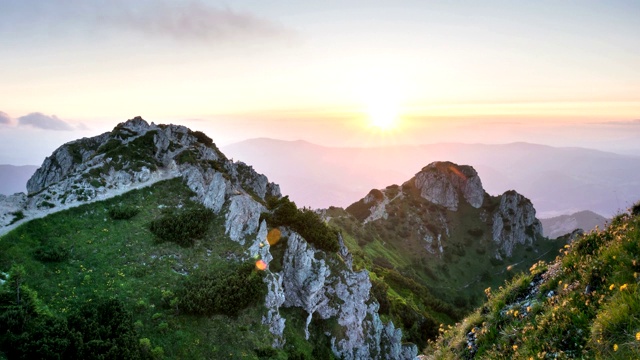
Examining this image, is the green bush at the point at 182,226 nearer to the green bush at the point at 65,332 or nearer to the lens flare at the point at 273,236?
the lens flare at the point at 273,236

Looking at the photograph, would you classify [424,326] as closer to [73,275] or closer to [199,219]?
[199,219]

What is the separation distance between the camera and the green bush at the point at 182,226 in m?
52.0

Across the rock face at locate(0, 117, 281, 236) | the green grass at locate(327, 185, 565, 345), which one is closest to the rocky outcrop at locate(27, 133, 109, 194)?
the rock face at locate(0, 117, 281, 236)

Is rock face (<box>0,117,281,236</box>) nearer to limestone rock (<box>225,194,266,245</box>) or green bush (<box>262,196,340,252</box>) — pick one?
limestone rock (<box>225,194,266,245</box>)

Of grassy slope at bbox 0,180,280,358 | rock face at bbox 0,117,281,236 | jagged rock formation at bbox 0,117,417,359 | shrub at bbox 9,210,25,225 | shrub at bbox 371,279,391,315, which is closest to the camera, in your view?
grassy slope at bbox 0,180,280,358

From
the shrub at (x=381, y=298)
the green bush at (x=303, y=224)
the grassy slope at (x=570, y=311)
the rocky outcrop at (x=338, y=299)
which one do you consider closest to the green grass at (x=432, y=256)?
the shrub at (x=381, y=298)

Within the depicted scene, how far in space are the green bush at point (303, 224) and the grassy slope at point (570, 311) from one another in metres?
48.8

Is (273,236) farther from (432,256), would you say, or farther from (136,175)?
(432,256)

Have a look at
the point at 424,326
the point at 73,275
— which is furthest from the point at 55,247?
the point at 424,326

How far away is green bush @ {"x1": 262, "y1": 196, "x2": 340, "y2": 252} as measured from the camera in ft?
208

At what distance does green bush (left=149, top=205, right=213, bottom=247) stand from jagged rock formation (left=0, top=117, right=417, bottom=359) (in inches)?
143

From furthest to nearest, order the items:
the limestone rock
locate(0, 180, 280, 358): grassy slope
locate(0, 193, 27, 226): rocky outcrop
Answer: the limestone rock → locate(0, 193, 27, 226): rocky outcrop → locate(0, 180, 280, 358): grassy slope

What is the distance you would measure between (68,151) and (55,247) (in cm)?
6441

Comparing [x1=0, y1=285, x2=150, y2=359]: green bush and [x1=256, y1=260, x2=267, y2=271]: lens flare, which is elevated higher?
[x1=0, y1=285, x2=150, y2=359]: green bush
